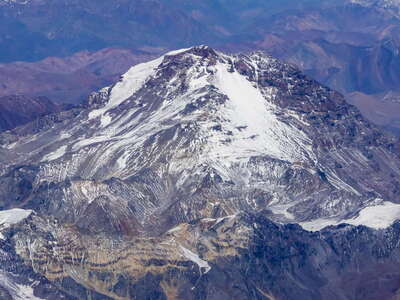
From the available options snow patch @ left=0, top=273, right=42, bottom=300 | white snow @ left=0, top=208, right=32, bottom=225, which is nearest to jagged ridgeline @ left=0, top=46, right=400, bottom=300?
snow patch @ left=0, top=273, right=42, bottom=300

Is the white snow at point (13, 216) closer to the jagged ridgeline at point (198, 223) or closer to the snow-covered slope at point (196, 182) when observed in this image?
the jagged ridgeline at point (198, 223)

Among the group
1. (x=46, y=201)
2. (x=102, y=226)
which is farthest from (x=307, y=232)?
(x=46, y=201)

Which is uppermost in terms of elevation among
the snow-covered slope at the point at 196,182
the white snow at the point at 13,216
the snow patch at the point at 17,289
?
the snow-covered slope at the point at 196,182

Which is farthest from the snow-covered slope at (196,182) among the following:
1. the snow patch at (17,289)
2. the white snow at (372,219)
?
the snow patch at (17,289)

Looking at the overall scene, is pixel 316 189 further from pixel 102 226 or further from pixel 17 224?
pixel 17 224

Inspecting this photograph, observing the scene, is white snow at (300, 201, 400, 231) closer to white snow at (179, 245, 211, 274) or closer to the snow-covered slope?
the snow-covered slope

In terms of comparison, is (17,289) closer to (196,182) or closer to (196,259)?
(196,259)
